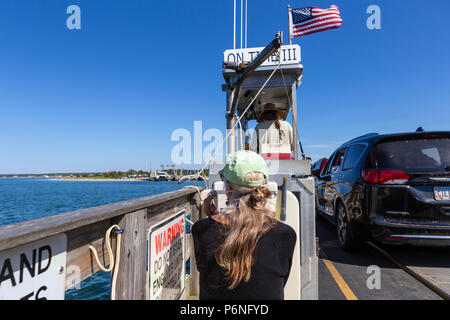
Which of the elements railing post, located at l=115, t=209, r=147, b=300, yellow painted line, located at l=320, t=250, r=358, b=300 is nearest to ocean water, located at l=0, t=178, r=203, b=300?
railing post, located at l=115, t=209, r=147, b=300

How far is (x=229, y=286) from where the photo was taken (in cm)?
133

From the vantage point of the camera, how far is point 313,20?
7.04m

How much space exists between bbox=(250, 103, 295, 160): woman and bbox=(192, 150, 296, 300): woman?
2.70m

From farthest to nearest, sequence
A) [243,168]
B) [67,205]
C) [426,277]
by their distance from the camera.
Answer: [67,205] < [426,277] < [243,168]

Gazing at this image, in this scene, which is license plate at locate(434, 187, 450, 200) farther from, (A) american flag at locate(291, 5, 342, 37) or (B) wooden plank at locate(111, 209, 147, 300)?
(A) american flag at locate(291, 5, 342, 37)

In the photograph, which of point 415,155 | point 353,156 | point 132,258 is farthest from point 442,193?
point 132,258

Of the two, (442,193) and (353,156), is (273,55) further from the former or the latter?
(442,193)

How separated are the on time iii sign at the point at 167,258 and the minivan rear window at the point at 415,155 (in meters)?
3.02

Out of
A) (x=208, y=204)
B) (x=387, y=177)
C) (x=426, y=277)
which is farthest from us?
(x=387, y=177)

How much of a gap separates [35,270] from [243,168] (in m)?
1.11
